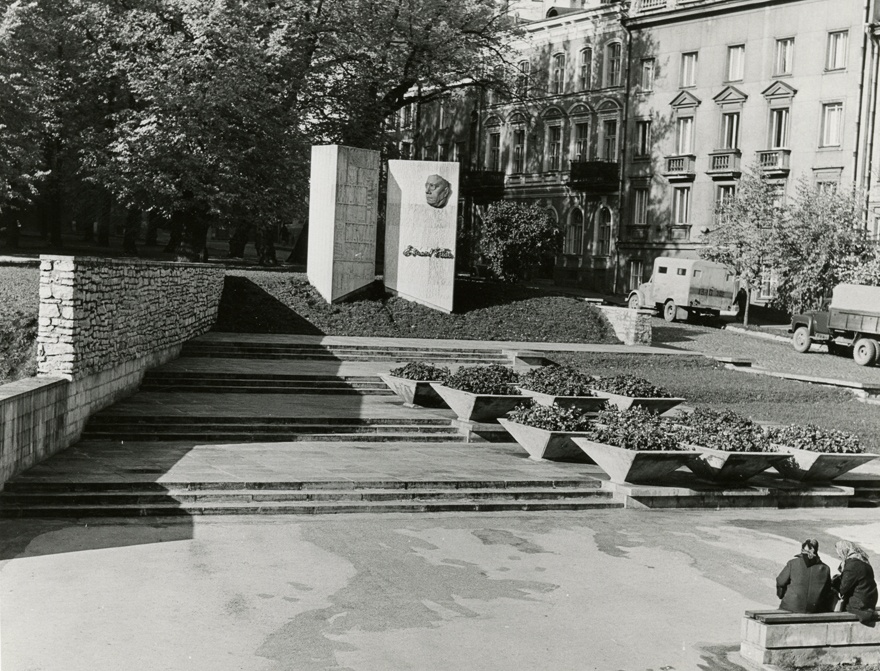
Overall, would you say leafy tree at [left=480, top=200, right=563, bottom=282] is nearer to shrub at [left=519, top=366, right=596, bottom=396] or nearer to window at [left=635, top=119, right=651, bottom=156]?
window at [left=635, top=119, right=651, bottom=156]

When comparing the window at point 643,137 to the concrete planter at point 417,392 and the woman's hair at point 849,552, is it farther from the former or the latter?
the woman's hair at point 849,552

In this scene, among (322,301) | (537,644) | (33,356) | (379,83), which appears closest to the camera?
(537,644)

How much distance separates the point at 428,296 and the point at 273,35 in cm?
1155

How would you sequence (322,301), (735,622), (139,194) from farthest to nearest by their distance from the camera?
(139,194) < (322,301) < (735,622)

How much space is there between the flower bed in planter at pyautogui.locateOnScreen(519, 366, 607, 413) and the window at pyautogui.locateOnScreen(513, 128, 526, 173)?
143 ft

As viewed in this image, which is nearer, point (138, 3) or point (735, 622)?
point (735, 622)

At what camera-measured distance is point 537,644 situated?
30.5 feet

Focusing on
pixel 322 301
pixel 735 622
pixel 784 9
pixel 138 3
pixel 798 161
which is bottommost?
pixel 735 622

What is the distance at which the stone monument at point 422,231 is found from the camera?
32.2 m

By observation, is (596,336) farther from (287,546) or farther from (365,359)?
(287,546)

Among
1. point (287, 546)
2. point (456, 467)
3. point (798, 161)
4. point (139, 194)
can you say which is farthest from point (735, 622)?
point (798, 161)

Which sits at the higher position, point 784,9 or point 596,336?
point 784,9

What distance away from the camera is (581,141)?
58719 millimetres

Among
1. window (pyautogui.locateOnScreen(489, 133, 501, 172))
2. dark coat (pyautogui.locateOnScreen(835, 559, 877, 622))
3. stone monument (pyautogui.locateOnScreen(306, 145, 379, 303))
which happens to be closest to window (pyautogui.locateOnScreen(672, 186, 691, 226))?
window (pyautogui.locateOnScreen(489, 133, 501, 172))
